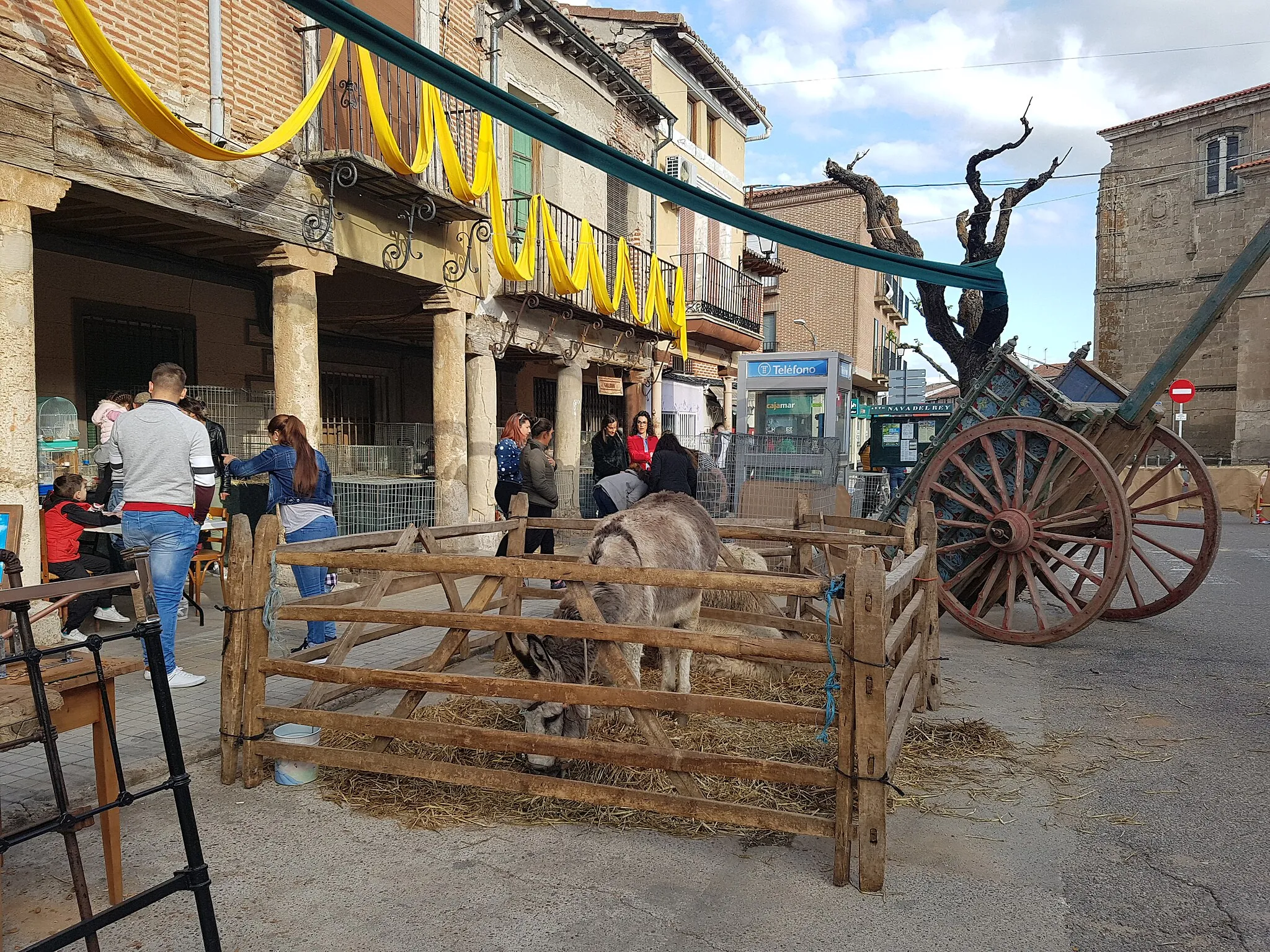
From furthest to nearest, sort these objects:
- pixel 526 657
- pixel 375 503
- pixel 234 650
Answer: pixel 375 503 → pixel 234 650 → pixel 526 657

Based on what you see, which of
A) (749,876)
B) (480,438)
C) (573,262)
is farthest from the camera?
(573,262)

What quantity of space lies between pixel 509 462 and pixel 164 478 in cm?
362

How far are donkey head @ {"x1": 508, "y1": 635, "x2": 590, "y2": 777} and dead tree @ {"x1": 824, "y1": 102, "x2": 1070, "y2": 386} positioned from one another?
12984 millimetres

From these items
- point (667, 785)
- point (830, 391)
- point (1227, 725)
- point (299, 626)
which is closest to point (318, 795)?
point (667, 785)

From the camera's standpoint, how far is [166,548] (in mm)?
5473

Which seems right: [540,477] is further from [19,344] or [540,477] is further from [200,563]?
[19,344]

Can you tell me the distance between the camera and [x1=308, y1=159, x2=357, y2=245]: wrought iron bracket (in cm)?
902

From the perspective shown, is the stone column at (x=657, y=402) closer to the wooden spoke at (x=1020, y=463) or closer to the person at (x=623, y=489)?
the person at (x=623, y=489)

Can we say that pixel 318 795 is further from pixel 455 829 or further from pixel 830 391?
pixel 830 391

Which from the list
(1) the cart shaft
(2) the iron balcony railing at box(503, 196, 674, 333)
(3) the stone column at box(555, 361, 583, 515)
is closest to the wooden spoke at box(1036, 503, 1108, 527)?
(1) the cart shaft

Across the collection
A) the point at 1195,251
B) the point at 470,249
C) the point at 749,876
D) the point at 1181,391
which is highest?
the point at 1195,251

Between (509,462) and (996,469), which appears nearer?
(996,469)

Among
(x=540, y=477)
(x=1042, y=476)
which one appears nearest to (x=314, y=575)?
(x=540, y=477)

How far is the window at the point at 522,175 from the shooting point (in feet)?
43.8
